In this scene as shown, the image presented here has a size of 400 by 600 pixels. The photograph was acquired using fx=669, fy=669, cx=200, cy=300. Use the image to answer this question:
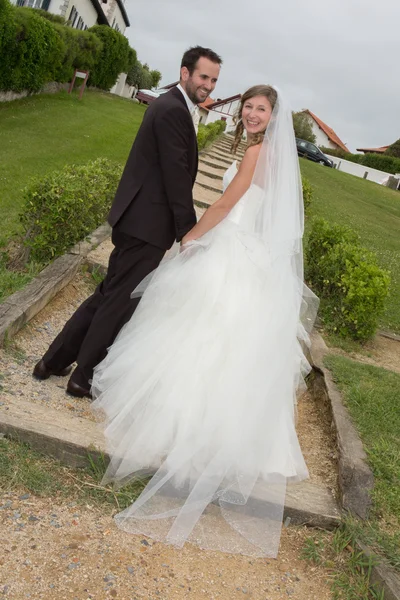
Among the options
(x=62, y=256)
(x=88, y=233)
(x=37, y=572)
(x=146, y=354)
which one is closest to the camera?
(x=37, y=572)

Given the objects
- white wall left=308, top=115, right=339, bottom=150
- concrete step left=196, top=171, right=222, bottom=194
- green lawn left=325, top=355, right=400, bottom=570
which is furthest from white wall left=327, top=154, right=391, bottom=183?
green lawn left=325, top=355, right=400, bottom=570

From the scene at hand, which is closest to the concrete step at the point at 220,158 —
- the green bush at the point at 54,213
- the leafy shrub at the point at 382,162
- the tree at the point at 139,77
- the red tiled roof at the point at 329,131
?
the green bush at the point at 54,213

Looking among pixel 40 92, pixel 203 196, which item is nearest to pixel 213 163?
pixel 203 196

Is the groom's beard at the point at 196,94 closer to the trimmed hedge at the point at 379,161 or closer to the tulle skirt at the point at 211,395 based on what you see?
the tulle skirt at the point at 211,395

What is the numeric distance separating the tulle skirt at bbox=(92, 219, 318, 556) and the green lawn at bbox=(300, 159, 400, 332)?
5.04 meters

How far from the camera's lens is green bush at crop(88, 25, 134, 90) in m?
36.9

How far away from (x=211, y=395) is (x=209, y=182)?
12578 mm

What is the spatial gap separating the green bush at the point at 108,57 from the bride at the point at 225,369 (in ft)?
112

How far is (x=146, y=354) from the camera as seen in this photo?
4.19 meters

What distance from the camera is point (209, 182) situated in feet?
52.9

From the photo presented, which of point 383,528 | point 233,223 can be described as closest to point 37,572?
point 383,528

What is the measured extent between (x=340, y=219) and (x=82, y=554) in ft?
50.4

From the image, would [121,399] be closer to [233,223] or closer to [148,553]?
[148,553]

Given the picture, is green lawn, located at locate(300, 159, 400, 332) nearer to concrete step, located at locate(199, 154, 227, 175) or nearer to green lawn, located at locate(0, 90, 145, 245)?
concrete step, located at locate(199, 154, 227, 175)
